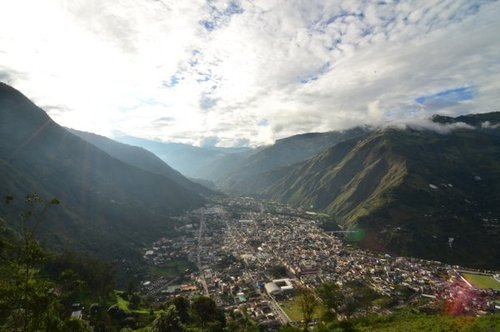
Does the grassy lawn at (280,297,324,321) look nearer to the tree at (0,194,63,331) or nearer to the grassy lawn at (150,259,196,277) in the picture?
the grassy lawn at (150,259,196,277)

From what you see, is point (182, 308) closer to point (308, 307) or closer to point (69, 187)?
point (308, 307)

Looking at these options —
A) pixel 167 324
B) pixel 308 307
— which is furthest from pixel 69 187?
pixel 308 307

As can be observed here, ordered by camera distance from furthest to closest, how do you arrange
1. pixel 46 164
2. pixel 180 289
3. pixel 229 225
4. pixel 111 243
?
pixel 229 225 → pixel 46 164 → pixel 111 243 → pixel 180 289

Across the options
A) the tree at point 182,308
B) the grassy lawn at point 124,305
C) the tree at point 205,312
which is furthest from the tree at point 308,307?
the grassy lawn at point 124,305

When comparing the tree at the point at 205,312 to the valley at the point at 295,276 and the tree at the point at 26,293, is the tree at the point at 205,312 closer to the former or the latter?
the valley at the point at 295,276

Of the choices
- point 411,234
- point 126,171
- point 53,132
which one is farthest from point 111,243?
point 411,234

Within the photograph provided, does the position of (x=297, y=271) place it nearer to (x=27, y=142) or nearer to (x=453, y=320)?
(x=453, y=320)
